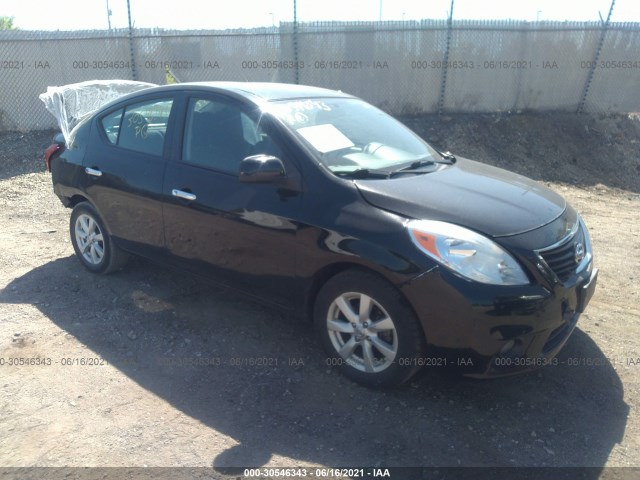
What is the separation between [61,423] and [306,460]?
4.74 feet

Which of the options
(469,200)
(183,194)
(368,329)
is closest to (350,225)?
→ (368,329)

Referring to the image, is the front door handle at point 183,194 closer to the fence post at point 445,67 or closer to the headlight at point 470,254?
the headlight at point 470,254

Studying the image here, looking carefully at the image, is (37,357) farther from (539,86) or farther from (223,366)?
(539,86)

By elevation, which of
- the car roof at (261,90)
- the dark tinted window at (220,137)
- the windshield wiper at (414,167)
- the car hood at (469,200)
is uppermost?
the car roof at (261,90)

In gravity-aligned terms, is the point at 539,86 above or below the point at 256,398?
above

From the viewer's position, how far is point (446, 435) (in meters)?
3.10

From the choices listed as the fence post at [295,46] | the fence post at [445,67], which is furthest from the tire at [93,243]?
the fence post at [445,67]

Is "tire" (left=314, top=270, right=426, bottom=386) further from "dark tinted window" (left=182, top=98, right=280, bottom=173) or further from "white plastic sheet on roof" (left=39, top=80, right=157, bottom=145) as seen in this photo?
"white plastic sheet on roof" (left=39, top=80, right=157, bottom=145)

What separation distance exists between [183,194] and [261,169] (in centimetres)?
89

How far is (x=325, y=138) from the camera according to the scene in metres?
3.80

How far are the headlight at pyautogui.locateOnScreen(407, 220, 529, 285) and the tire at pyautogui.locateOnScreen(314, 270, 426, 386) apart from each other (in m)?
0.33

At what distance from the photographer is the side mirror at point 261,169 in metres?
3.46

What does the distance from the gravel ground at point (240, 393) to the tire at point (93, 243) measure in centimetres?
14

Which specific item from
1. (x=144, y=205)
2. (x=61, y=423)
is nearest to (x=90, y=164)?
(x=144, y=205)
